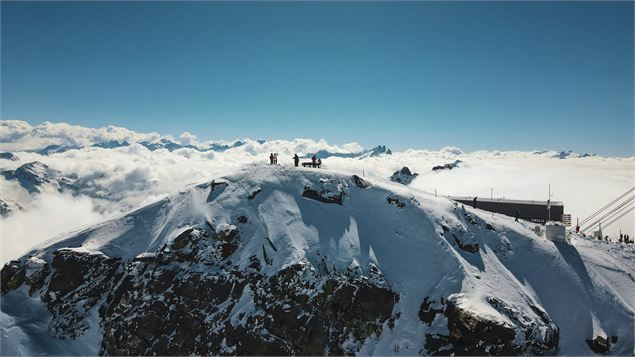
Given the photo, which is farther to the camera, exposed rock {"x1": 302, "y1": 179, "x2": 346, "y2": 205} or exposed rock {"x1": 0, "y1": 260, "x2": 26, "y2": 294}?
exposed rock {"x1": 302, "y1": 179, "x2": 346, "y2": 205}

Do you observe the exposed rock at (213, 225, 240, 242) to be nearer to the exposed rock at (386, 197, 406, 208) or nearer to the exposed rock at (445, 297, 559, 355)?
the exposed rock at (386, 197, 406, 208)

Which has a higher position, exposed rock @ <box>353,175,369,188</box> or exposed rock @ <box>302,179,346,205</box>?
exposed rock @ <box>353,175,369,188</box>

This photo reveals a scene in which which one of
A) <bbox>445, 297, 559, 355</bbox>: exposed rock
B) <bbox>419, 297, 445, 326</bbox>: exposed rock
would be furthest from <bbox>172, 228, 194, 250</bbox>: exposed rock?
<bbox>445, 297, 559, 355</bbox>: exposed rock

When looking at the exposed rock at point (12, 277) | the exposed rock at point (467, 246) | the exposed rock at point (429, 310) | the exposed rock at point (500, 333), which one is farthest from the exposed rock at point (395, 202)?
the exposed rock at point (12, 277)

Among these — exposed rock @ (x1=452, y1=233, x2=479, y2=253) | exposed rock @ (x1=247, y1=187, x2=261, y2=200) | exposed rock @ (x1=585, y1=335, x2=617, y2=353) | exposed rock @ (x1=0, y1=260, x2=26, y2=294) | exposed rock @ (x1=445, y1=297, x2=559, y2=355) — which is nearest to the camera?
exposed rock @ (x1=445, y1=297, x2=559, y2=355)

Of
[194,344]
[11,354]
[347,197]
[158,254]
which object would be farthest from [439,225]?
[11,354]

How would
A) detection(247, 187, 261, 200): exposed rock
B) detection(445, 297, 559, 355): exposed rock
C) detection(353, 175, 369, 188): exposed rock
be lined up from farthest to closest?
detection(353, 175, 369, 188): exposed rock, detection(247, 187, 261, 200): exposed rock, detection(445, 297, 559, 355): exposed rock

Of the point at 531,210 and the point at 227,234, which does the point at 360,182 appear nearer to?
the point at 227,234

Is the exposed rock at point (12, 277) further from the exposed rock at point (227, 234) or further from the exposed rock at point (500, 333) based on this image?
the exposed rock at point (500, 333)
